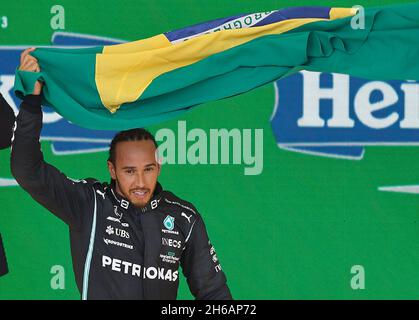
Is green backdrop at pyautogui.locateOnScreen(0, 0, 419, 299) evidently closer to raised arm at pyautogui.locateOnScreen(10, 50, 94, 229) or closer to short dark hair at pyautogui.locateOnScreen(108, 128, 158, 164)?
short dark hair at pyautogui.locateOnScreen(108, 128, 158, 164)

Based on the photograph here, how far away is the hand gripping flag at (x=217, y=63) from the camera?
11.4 feet

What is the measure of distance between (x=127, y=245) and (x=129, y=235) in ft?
0.12

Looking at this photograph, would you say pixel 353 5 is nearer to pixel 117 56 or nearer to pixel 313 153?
pixel 313 153

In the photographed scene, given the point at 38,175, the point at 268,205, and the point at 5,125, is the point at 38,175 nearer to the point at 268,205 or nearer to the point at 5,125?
the point at 5,125

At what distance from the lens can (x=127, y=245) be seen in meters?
3.48

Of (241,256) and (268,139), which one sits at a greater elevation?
(268,139)

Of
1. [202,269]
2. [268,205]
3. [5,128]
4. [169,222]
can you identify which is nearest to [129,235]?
[169,222]

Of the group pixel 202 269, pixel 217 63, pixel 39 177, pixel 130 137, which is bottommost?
pixel 202 269

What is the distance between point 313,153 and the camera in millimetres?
4008

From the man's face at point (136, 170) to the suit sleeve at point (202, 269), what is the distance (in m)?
0.21

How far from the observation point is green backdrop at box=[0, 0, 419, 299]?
3980mm

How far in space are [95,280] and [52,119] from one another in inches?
33.3

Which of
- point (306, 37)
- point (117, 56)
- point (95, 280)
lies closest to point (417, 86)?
point (306, 37)
